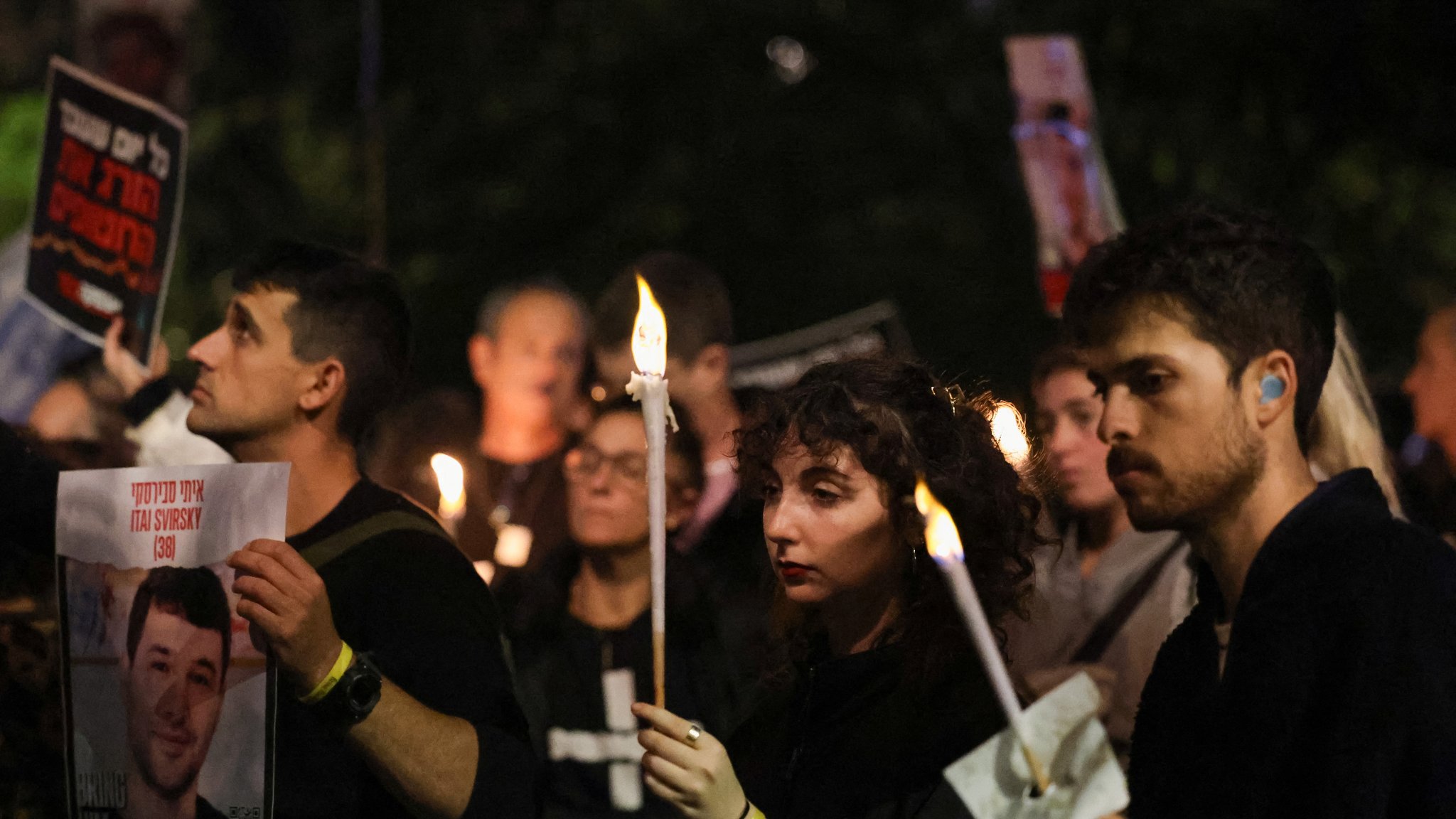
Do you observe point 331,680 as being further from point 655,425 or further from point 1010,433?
point 1010,433

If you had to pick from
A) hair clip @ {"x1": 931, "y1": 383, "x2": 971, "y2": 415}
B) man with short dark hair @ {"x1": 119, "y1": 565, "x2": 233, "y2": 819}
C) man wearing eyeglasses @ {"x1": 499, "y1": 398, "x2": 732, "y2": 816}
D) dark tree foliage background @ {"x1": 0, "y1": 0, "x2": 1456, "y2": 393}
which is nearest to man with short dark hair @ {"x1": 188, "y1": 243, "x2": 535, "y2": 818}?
man with short dark hair @ {"x1": 119, "y1": 565, "x2": 233, "y2": 819}

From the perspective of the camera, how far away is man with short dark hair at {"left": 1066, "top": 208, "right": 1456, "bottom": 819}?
244 cm

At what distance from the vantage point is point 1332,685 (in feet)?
8.23

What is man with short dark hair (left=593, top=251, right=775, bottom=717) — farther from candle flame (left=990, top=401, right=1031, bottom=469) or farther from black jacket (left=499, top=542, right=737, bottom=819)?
candle flame (left=990, top=401, right=1031, bottom=469)

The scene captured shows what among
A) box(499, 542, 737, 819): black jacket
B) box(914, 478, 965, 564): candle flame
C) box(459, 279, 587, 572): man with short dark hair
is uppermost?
box(459, 279, 587, 572): man with short dark hair

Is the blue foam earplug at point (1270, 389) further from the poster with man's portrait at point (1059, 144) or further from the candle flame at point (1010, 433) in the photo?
the poster with man's portrait at point (1059, 144)

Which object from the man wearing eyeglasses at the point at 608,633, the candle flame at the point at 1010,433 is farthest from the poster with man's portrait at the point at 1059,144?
the candle flame at the point at 1010,433

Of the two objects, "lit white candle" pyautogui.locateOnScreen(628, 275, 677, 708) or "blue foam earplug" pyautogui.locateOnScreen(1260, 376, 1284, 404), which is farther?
"blue foam earplug" pyautogui.locateOnScreen(1260, 376, 1284, 404)

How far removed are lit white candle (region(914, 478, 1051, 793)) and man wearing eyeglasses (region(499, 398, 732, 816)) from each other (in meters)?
2.43

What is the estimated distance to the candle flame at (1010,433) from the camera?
3334 mm

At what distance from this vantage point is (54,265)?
14.3ft

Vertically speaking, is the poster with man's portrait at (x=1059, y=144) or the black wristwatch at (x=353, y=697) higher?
the poster with man's portrait at (x=1059, y=144)

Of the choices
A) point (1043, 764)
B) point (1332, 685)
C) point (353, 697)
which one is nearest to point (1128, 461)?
point (1332, 685)

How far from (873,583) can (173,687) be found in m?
1.26
